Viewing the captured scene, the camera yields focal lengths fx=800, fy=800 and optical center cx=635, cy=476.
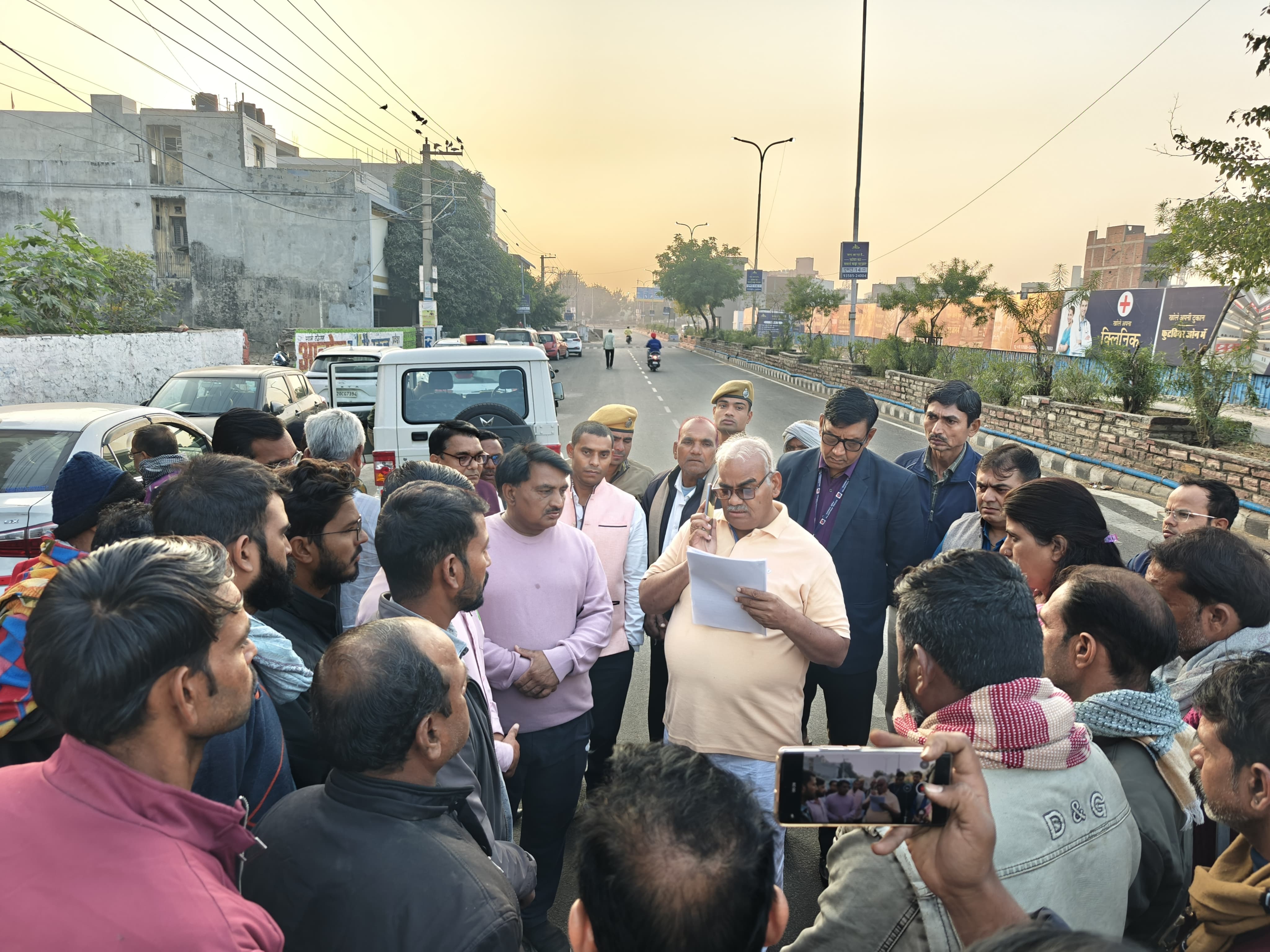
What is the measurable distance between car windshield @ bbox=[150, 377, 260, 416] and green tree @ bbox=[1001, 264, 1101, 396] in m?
14.3

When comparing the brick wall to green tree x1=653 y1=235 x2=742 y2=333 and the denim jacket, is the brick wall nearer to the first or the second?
the denim jacket

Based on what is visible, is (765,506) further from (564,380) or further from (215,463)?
(564,380)

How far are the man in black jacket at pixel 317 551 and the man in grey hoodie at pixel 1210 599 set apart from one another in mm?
2619

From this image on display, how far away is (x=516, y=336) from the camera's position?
1278 inches

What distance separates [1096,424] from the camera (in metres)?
13.3

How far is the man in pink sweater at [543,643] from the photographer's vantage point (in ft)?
9.72

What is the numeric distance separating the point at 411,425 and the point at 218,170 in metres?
31.2

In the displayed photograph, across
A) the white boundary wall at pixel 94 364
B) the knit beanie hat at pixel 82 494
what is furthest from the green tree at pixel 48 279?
the knit beanie hat at pixel 82 494

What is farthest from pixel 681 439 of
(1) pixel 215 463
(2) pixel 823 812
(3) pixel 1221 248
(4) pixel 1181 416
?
(4) pixel 1181 416

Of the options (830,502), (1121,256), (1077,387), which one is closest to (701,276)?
(1121,256)

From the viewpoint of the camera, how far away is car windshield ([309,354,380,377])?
14266 mm

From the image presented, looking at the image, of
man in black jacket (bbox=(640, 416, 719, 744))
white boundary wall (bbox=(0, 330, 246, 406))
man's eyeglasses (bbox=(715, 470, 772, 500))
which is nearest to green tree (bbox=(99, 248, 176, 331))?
white boundary wall (bbox=(0, 330, 246, 406))

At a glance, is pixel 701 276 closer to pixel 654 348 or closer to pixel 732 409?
pixel 654 348

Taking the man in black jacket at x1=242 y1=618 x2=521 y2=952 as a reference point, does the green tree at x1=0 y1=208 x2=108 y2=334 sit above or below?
above
